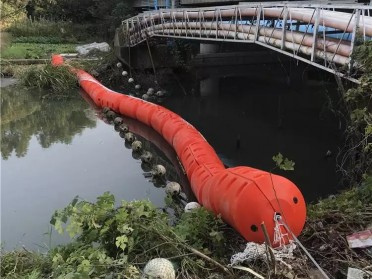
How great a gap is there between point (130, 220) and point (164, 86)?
47.8 ft

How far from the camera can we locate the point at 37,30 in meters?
32.8

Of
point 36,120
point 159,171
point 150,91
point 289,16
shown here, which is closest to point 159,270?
point 159,171

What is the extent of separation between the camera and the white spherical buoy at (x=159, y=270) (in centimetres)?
358

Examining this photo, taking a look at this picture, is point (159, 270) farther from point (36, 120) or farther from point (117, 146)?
point (36, 120)

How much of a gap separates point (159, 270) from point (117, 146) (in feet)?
25.3

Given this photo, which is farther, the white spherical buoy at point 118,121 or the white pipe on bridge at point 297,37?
the white spherical buoy at point 118,121

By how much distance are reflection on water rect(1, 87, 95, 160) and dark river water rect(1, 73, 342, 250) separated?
3cm

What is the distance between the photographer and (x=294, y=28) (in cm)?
987

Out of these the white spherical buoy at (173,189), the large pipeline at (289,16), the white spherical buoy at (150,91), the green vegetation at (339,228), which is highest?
the large pipeline at (289,16)

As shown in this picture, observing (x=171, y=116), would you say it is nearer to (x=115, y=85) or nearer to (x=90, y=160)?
(x=90, y=160)

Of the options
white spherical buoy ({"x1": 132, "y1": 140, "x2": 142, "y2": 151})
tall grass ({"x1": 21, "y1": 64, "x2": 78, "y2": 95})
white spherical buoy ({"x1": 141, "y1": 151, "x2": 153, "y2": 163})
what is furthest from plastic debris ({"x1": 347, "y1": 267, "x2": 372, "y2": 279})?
tall grass ({"x1": 21, "y1": 64, "x2": 78, "y2": 95})

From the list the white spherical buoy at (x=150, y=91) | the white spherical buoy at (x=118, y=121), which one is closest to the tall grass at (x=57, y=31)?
the white spherical buoy at (x=150, y=91)

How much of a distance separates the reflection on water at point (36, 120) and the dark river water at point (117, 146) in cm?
3

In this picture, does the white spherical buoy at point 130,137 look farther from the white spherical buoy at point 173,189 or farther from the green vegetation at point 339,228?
the green vegetation at point 339,228
